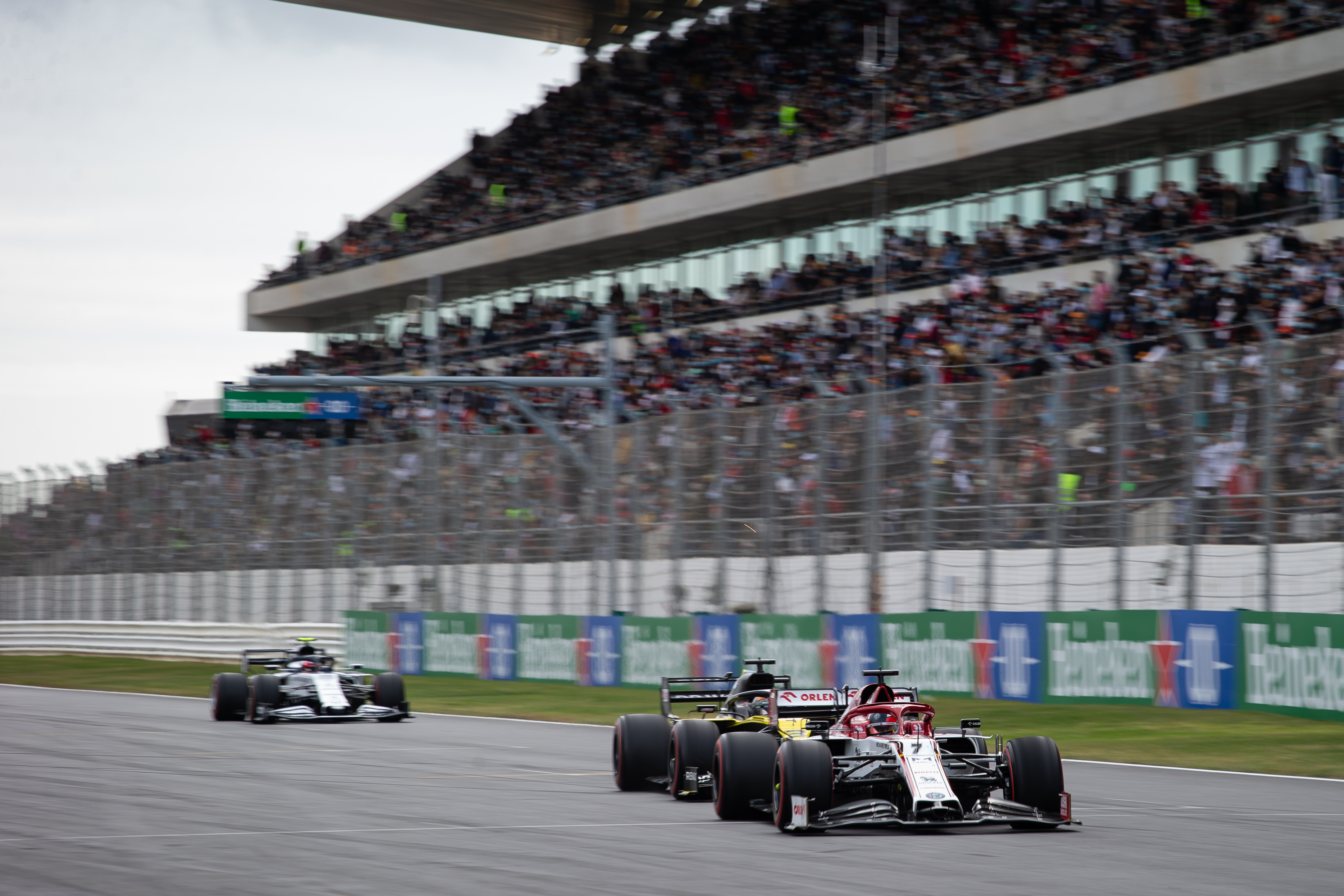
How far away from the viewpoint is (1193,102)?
27.4 metres

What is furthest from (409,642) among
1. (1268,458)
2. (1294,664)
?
(1294,664)

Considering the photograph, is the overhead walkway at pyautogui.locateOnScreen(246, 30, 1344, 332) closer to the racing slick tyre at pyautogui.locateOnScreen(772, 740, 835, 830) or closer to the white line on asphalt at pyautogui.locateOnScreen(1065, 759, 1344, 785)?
the white line on asphalt at pyautogui.locateOnScreen(1065, 759, 1344, 785)

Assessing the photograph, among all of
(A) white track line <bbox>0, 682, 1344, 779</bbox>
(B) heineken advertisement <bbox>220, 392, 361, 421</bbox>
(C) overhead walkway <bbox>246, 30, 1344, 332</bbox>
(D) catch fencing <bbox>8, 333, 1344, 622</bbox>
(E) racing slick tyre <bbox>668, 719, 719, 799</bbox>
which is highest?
(C) overhead walkway <bbox>246, 30, 1344, 332</bbox>

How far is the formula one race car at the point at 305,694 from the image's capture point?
18969 millimetres

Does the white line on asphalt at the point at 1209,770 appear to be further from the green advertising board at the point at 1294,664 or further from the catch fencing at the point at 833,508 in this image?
the catch fencing at the point at 833,508

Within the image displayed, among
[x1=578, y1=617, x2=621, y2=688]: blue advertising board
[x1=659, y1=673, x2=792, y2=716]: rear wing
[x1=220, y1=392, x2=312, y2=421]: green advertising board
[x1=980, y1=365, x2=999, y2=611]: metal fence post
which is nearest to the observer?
[x1=659, y1=673, x2=792, y2=716]: rear wing

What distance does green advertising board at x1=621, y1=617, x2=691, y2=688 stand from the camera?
2334 cm

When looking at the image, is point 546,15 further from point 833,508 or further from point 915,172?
point 833,508

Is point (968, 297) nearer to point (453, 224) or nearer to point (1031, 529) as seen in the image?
point (1031, 529)

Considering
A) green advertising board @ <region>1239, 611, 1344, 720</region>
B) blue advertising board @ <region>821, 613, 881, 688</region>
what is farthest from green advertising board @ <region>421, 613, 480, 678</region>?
green advertising board @ <region>1239, 611, 1344, 720</region>

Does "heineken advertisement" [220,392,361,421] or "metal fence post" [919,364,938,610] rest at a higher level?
"heineken advertisement" [220,392,361,421]

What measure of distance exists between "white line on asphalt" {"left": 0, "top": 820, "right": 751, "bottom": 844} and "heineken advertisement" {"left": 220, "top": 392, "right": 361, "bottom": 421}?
125ft

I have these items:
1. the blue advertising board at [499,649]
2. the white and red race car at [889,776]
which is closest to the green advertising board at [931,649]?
the blue advertising board at [499,649]

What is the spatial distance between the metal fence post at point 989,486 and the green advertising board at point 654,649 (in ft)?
15.8
